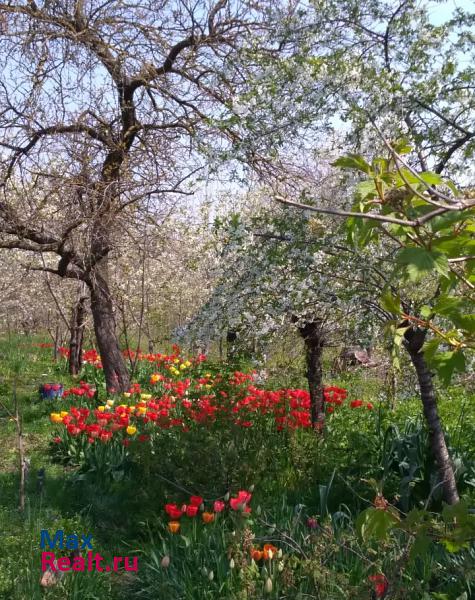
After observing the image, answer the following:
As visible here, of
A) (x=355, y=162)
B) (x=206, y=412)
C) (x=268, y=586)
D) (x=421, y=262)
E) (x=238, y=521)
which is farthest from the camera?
(x=206, y=412)

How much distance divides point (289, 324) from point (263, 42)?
73.0 inches

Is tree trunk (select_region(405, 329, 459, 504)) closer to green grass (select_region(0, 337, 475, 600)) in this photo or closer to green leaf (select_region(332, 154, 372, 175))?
green grass (select_region(0, 337, 475, 600))

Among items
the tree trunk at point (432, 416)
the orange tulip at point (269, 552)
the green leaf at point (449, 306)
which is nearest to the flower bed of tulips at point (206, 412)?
the tree trunk at point (432, 416)

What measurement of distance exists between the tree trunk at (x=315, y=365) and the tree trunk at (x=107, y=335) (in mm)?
2738

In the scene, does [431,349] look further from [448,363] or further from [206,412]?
[206,412]

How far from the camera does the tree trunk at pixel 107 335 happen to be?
22.7 ft

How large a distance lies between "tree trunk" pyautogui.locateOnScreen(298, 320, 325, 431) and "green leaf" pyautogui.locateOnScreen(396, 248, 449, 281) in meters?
3.65

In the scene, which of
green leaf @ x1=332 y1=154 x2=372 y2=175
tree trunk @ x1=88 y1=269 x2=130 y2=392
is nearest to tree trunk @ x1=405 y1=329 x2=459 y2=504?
green leaf @ x1=332 y1=154 x2=372 y2=175

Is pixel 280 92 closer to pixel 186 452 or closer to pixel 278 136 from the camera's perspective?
pixel 278 136

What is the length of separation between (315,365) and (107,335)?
118 inches

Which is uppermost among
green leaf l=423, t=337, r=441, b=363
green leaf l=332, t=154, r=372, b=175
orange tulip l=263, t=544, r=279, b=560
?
green leaf l=332, t=154, r=372, b=175

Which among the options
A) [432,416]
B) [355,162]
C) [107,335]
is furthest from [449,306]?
[107,335]

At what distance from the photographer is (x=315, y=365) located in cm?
502

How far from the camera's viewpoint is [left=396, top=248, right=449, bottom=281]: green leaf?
1.02 m
